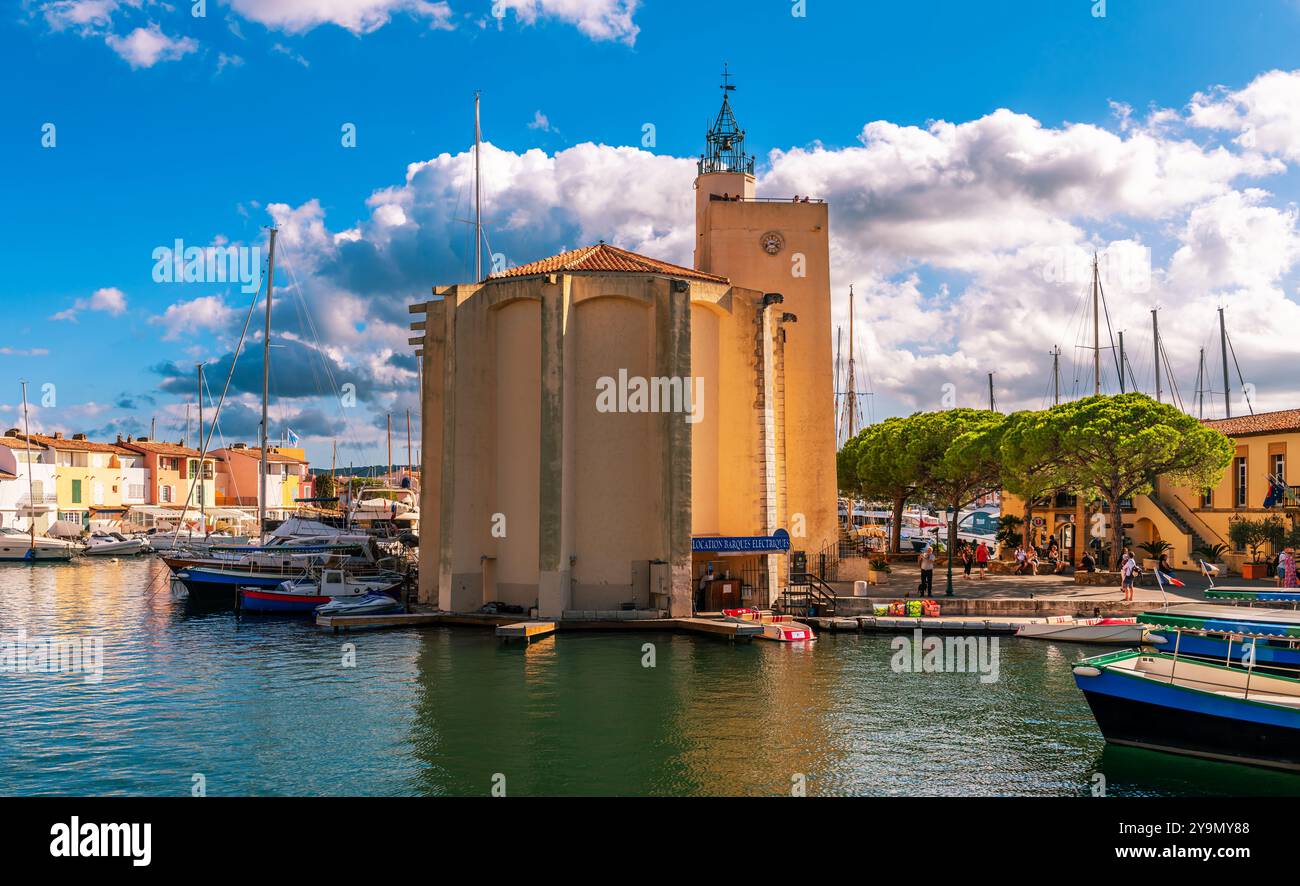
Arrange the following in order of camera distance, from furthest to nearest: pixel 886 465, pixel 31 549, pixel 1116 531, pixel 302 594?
pixel 31 549 < pixel 886 465 < pixel 302 594 < pixel 1116 531

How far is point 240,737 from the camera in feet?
59.9

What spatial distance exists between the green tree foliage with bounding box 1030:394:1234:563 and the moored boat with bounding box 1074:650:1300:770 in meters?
21.3

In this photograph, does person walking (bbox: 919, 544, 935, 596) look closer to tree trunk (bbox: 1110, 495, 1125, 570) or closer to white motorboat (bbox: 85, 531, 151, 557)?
tree trunk (bbox: 1110, 495, 1125, 570)

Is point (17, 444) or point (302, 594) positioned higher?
point (17, 444)

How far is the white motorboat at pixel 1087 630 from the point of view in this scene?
→ 28672 millimetres

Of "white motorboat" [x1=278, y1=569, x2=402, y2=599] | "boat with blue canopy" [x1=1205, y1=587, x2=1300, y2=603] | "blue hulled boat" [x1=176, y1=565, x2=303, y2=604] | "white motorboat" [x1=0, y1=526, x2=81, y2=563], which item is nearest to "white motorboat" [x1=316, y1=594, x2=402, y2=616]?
"white motorboat" [x1=278, y1=569, x2=402, y2=599]

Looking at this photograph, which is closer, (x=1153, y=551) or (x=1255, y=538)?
(x=1255, y=538)

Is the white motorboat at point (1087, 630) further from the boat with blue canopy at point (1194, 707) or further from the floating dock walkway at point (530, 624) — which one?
the boat with blue canopy at point (1194, 707)

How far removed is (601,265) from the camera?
35062 millimetres

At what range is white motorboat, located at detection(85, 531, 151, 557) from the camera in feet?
227

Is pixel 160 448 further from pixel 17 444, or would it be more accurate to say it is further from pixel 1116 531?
pixel 1116 531

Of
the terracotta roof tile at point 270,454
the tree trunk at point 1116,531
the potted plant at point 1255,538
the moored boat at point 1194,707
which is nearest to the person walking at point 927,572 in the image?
the tree trunk at point 1116,531

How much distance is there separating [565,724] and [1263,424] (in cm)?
3587

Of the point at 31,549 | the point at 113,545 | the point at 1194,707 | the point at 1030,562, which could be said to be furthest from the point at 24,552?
the point at 1194,707
